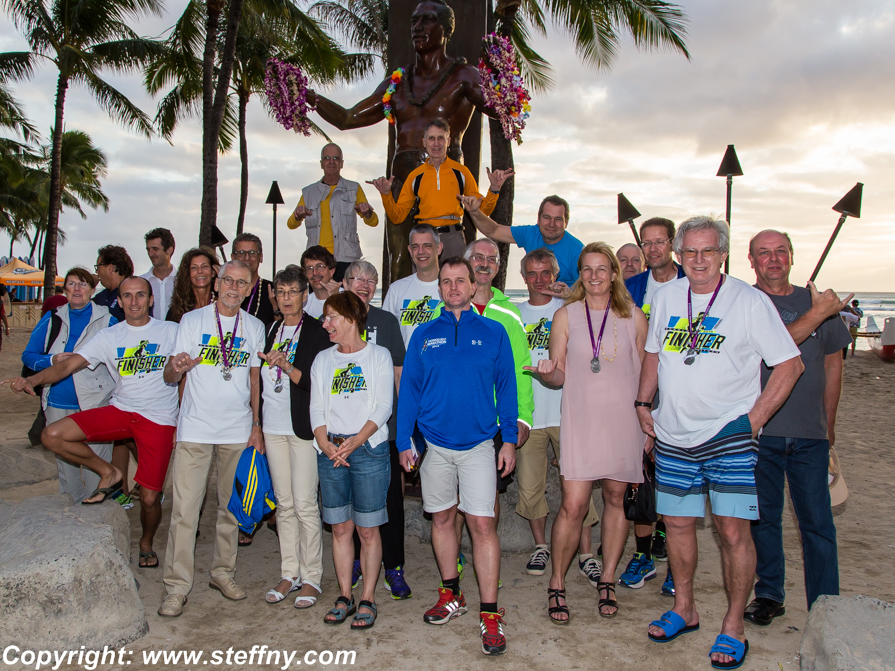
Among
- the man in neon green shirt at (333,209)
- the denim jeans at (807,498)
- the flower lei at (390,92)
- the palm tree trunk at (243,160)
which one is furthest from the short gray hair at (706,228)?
the palm tree trunk at (243,160)

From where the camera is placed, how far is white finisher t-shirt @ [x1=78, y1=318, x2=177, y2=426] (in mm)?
4246

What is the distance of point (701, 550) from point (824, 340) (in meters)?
2.19

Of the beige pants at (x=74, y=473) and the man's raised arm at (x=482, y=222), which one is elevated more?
the man's raised arm at (x=482, y=222)

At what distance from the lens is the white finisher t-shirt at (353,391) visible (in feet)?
12.0

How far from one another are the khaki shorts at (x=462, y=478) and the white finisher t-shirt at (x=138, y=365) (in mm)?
1863

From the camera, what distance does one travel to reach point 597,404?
12.1 ft

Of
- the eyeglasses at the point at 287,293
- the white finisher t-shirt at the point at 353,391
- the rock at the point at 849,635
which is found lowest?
the rock at the point at 849,635

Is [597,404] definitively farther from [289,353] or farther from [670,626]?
[289,353]

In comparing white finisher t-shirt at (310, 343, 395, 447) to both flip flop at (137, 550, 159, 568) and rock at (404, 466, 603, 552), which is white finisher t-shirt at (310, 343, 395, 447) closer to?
rock at (404, 466, 603, 552)

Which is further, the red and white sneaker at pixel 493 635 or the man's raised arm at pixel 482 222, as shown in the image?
the man's raised arm at pixel 482 222


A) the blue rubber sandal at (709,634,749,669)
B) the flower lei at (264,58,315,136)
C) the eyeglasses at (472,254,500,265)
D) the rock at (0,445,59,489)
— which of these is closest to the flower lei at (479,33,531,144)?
the flower lei at (264,58,315,136)

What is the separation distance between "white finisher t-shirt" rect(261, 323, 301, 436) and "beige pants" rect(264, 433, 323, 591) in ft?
0.21

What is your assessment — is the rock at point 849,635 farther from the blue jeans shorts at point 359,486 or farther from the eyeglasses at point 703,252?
the blue jeans shorts at point 359,486

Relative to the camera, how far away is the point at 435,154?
5238 mm
